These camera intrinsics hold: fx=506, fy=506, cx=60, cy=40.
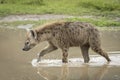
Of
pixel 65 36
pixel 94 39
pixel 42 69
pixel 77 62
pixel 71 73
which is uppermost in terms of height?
pixel 65 36

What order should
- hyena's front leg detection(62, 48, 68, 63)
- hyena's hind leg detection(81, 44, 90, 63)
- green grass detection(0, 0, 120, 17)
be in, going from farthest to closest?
green grass detection(0, 0, 120, 17) → hyena's hind leg detection(81, 44, 90, 63) → hyena's front leg detection(62, 48, 68, 63)

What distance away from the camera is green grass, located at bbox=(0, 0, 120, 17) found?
918 inches

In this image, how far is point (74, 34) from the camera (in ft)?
44.1

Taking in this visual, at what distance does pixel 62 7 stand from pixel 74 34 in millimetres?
10994

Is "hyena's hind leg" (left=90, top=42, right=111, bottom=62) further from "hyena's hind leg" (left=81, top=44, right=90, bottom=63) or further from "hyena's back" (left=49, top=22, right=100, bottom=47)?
"hyena's hind leg" (left=81, top=44, right=90, bottom=63)

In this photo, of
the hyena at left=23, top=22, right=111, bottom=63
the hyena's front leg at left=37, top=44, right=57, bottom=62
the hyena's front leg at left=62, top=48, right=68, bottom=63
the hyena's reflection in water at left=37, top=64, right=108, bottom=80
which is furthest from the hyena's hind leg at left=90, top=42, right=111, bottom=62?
the hyena's front leg at left=37, top=44, right=57, bottom=62

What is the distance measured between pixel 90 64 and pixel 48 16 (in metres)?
9.16

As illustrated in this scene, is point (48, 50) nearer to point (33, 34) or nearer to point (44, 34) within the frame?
point (44, 34)

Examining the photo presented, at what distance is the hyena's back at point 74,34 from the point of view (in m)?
13.4

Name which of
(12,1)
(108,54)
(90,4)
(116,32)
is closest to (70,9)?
(90,4)

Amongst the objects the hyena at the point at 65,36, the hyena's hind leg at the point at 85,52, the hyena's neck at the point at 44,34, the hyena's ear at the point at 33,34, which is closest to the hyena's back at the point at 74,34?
the hyena at the point at 65,36

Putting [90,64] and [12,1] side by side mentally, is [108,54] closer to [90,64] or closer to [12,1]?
[90,64]

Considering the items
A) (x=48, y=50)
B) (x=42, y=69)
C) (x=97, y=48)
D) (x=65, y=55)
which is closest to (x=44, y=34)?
(x=48, y=50)

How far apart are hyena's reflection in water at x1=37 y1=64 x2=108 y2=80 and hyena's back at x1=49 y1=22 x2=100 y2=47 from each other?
639 mm
